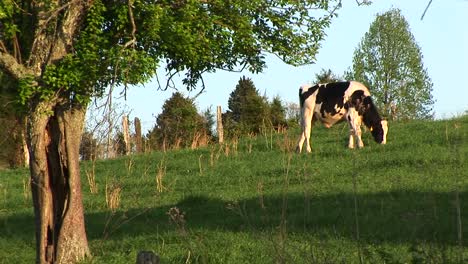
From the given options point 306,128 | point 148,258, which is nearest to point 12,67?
point 148,258

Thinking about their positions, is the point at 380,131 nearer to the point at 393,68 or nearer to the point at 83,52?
the point at 83,52

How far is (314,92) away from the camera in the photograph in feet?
97.7

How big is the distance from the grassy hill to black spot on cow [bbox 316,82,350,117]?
1.07m

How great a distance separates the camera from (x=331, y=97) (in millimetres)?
29406

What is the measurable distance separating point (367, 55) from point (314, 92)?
43.6m

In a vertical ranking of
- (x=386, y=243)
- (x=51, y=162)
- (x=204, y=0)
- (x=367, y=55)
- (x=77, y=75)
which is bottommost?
(x=386, y=243)

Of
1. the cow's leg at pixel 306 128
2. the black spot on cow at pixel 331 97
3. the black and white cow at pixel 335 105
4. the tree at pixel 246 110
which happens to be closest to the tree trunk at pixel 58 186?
the cow's leg at pixel 306 128

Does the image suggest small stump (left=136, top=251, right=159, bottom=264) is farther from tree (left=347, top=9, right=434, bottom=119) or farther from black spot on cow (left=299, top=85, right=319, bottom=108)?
tree (left=347, top=9, right=434, bottom=119)

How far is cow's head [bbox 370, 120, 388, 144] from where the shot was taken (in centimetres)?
2840

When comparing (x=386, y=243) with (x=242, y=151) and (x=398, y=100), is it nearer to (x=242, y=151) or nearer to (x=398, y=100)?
(x=242, y=151)

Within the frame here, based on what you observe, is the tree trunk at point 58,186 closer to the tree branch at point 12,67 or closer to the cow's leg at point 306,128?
the tree branch at point 12,67

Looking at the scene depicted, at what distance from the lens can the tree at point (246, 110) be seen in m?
50.0

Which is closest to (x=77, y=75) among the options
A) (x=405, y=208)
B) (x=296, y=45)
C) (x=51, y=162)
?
(x=51, y=162)

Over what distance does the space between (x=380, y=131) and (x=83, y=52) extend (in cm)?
1627
